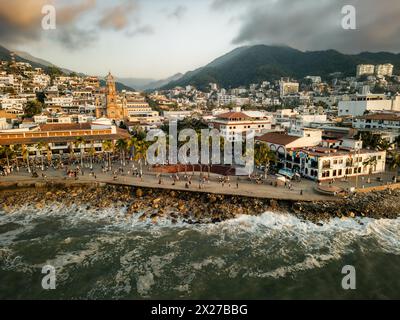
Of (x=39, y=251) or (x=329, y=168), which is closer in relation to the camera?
(x=39, y=251)

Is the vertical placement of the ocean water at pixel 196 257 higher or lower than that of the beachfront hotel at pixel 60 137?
lower

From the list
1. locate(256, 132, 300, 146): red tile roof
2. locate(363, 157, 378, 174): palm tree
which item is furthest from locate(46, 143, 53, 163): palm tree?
locate(363, 157, 378, 174): palm tree

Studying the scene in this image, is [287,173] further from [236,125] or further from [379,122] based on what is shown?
[379,122]

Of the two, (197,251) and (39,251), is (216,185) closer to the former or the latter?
(197,251)

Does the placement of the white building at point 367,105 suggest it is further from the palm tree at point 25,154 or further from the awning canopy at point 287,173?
the palm tree at point 25,154

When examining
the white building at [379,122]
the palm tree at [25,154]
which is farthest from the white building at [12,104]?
the white building at [379,122]

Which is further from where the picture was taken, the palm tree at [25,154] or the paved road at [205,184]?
the palm tree at [25,154]
